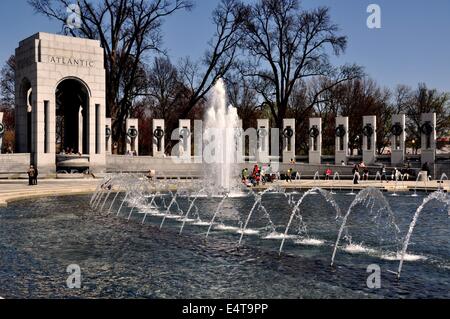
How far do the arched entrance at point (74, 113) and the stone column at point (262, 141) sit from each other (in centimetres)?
1319

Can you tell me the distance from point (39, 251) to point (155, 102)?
59748 mm

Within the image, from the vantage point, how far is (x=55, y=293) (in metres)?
7.79

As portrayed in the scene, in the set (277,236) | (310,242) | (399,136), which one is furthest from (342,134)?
(310,242)

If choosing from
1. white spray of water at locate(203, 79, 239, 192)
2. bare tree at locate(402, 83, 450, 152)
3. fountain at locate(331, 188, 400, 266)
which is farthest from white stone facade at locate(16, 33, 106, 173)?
bare tree at locate(402, 83, 450, 152)

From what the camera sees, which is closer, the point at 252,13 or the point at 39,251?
the point at 39,251

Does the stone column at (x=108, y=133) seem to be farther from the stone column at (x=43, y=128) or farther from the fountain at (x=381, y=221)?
the fountain at (x=381, y=221)

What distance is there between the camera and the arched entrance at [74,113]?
37.1 metres

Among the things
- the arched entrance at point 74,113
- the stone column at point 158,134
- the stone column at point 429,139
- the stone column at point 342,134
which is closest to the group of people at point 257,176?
the stone column at point 342,134

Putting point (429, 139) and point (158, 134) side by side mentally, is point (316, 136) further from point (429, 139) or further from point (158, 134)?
point (158, 134)

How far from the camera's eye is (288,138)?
43.1 meters

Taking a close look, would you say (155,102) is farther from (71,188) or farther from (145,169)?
(71,188)

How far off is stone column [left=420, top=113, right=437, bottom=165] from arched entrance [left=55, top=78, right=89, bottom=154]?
2335 cm

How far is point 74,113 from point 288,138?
654 inches
